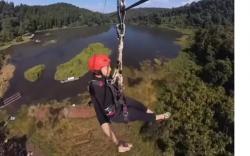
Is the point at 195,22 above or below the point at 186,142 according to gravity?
above

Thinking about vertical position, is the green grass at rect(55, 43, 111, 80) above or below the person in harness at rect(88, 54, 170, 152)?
below

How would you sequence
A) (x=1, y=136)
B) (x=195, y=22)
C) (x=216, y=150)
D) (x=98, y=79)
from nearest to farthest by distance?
(x=98, y=79) < (x=216, y=150) < (x=1, y=136) < (x=195, y=22)

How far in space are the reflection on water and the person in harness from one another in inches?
931

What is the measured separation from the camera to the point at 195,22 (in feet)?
172

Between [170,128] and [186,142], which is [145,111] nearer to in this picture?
[186,142]

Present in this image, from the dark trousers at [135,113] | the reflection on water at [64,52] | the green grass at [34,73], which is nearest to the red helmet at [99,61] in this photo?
the dark trousers at [135,113]

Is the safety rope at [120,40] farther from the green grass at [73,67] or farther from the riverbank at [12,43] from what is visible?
the riverbank at [12,43]

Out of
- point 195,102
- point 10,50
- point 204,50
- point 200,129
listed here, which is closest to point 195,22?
point 204,50

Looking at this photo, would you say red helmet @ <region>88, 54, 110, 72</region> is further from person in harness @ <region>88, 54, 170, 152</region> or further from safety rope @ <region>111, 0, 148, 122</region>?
safety rope @ <region>111, 0, 148, 122</region>

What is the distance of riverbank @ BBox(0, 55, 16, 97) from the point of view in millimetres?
29625

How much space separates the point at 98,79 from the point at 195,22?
2020 inches

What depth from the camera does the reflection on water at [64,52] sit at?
91.7 feet

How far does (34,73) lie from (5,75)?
279 cm

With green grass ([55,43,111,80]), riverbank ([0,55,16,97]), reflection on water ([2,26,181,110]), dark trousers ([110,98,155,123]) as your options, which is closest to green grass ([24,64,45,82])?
reflection on water ([2,26,181,110])
